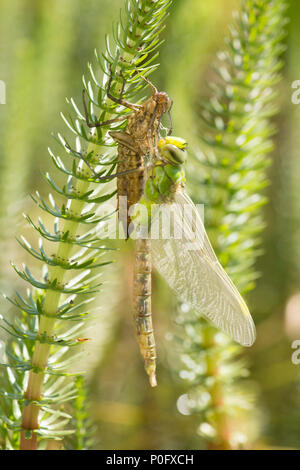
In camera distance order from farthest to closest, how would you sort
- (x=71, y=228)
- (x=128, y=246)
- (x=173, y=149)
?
1. (x=128, y=246)
2. (x=173, y=149)
3. (x=71, y=228)

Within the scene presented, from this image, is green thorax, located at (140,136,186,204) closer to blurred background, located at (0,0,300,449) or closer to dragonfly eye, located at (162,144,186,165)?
dragonfly eye, located at (162,144,186,165)

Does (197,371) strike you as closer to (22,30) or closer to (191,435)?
(191,435)

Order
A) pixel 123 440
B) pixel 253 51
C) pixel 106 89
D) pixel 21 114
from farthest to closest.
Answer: pixel 123 440
pixel 21 114
pixel 253 51
pixel 106 89

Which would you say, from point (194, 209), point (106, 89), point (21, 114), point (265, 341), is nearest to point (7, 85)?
point (21, 114)

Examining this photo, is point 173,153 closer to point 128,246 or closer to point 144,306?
point 144,306

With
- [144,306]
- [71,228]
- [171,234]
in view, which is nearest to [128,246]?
[171,234]

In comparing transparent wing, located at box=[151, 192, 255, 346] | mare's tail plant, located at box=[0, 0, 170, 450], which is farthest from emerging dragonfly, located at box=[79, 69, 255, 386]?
mare's tail plant, located at box=[0, 0, 170, 450]

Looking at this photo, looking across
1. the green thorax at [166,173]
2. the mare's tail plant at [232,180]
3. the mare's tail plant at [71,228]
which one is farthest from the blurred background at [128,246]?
the mare's tail plant at [71,228]
